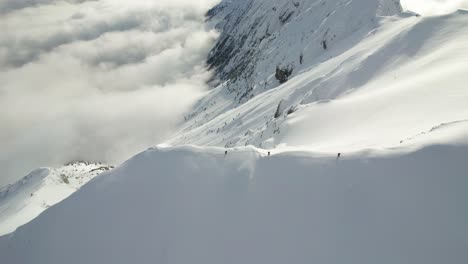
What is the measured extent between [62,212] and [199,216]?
415cm

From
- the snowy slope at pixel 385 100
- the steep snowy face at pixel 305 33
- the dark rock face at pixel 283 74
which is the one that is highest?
the steep snowy face at pixel 305 33

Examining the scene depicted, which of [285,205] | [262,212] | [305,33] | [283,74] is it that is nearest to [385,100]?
[285,205]

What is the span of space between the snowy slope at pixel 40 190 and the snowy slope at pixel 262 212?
68.7m

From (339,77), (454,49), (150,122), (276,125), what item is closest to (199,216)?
(276,125)

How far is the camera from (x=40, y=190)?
90.2 meters

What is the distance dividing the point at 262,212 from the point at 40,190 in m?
95.6

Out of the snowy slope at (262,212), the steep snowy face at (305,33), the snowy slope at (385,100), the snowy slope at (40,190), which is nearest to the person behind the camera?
the snowy slope at (262,212)

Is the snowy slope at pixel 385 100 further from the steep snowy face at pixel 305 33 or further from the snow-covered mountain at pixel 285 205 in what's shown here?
the steep snowy face at pixel 305 33

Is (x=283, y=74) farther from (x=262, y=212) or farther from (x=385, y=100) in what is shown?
(x=262, y=212)

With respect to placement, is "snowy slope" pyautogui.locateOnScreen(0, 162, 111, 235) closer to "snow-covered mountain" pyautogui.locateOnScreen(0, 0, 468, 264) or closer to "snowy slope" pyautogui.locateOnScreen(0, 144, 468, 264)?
"snowy slope" pyautogui.locateOnScreen(0, 144, 468, 264)

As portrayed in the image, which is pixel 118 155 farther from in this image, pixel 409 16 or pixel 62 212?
pixel 62 212

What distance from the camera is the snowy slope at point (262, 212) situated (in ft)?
23.5

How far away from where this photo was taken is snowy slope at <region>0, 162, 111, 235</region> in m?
79.2

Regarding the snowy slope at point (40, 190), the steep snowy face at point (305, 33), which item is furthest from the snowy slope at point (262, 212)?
the snowy slope at point (40, 190)
